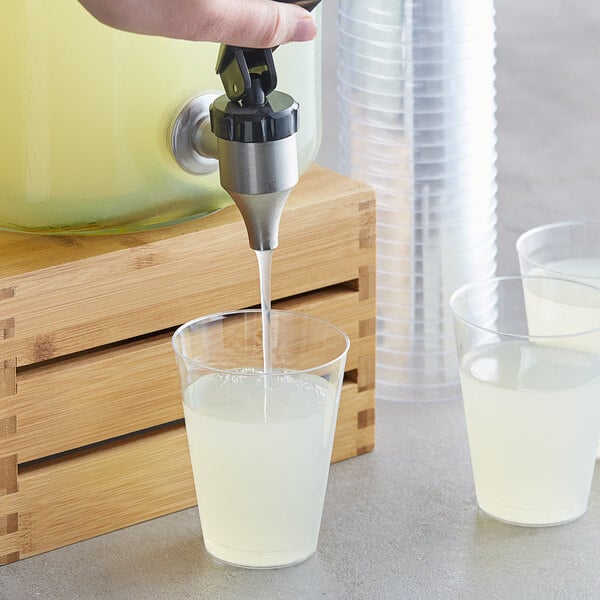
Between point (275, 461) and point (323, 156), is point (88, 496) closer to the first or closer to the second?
point (275, 461)

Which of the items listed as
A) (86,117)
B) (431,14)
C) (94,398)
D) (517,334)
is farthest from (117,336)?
(431,14)

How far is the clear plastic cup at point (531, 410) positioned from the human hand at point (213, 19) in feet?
0.90

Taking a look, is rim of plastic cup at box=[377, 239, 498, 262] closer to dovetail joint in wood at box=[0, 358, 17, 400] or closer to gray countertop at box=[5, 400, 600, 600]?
gray countertop at box=[5, 400, 600, 600]

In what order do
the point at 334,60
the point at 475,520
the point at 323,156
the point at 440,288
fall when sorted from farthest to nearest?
the point at 334,60 < the point at 323,156 < the point at 440,288 < the point at 475,520

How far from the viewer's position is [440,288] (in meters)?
1.08

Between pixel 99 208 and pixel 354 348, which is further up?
pixel 99 208

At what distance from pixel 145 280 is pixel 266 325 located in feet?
0.30

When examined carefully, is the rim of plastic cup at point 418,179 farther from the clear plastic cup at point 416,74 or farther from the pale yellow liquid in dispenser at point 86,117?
the pale yellow liquid in dispenser at point 86,117

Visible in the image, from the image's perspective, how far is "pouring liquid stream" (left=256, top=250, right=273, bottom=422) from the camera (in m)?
0.79

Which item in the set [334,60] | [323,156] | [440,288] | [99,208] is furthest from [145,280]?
[334,60]

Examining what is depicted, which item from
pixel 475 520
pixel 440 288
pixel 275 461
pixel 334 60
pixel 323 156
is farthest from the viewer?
pixel 334 60

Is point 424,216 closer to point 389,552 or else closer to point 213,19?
point 389,552

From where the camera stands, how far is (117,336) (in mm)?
869

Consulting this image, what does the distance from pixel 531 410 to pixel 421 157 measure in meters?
0.28
